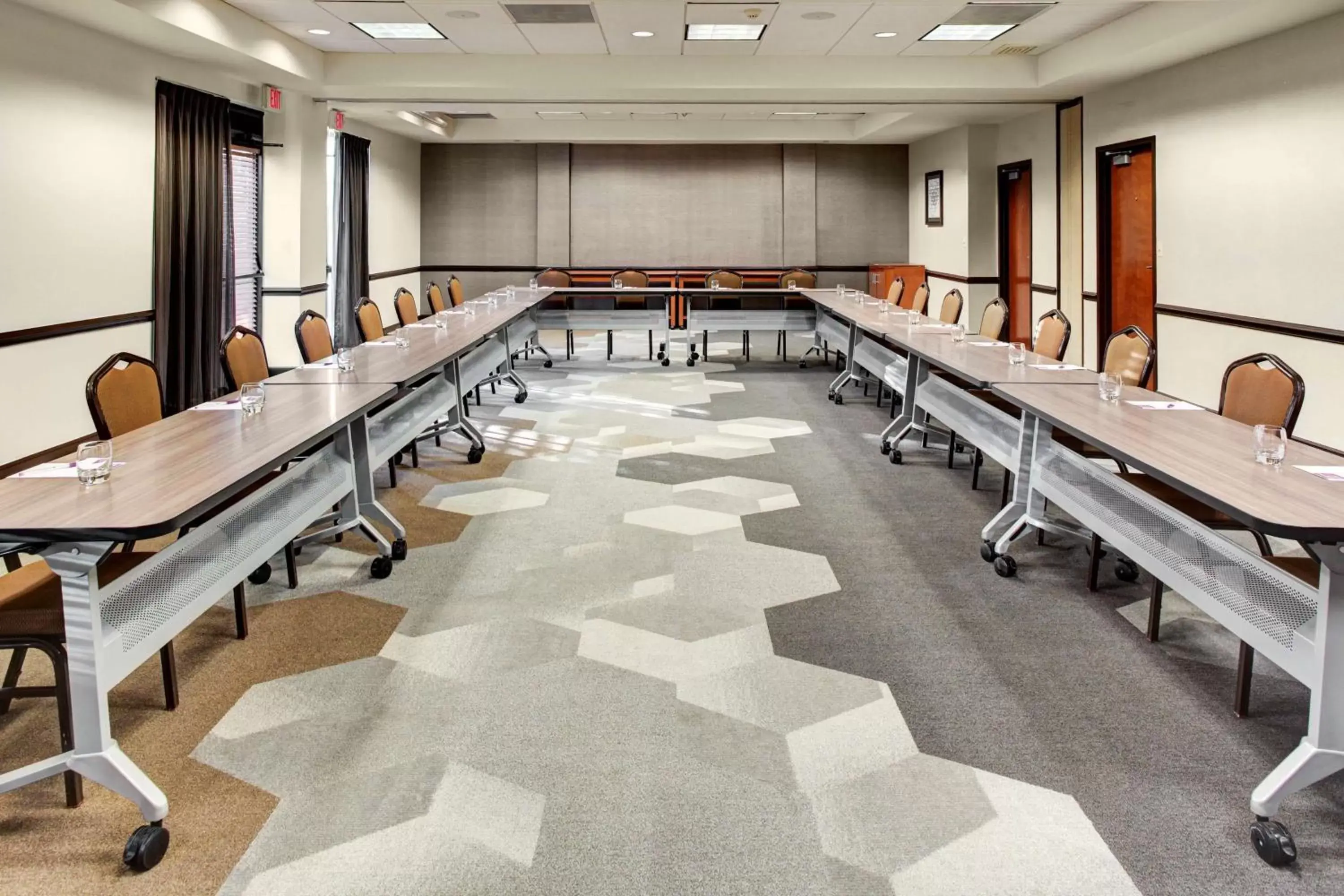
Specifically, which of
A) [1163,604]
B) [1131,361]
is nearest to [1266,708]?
[1163,604]

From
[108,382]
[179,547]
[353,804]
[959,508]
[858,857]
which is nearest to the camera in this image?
[858,857]

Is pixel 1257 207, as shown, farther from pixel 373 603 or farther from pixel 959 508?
pixel 373 603

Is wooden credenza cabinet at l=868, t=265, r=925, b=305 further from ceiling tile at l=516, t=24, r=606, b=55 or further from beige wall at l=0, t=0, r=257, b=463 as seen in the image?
beige wall at l=0, t=0, r=257, b=463

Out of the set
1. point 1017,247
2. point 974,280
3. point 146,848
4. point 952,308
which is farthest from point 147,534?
point 974,280

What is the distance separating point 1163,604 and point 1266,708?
2.71 feet

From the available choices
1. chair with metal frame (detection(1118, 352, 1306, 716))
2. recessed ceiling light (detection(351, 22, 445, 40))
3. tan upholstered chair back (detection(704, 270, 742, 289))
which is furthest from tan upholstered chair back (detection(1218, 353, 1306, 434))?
tan upholstered chair back (detection(704, 270, 742, 289))

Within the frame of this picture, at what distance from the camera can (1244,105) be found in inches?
267

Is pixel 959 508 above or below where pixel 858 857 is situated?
above

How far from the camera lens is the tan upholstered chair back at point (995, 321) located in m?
6.25

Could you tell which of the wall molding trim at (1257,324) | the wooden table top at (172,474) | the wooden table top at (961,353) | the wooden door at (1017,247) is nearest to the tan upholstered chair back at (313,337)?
the wooden table top at (172,474)

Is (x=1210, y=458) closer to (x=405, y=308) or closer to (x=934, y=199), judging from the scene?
(x=405, y=308)

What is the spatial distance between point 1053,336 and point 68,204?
604 centimetres

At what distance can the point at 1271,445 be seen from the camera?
2.74 m

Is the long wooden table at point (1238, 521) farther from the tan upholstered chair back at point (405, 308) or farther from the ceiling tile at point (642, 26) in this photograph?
the tan upholstered chair back at point (405, 308)
